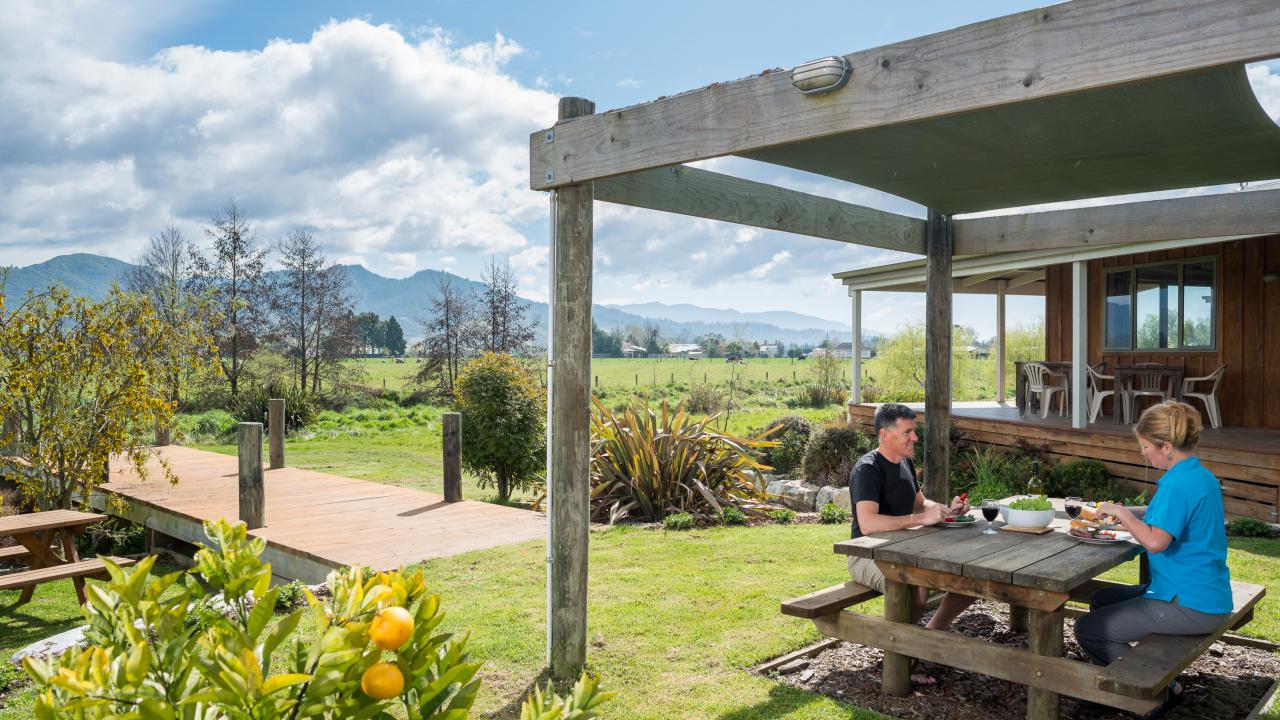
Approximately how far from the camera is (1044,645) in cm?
331

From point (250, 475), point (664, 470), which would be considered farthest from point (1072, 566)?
point (250, 475)

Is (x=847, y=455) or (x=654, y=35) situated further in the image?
(x=847, y=455)

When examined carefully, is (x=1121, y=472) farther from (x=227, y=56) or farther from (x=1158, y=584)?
(x=227, y=56)

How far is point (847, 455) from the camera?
10898mm

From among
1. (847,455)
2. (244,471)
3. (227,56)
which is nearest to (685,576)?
(244,471)

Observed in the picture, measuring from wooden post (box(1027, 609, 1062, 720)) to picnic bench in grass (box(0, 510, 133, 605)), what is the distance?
570 centimetres

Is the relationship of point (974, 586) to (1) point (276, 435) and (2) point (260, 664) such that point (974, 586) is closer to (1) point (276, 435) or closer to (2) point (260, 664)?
(2) point (260, 664)

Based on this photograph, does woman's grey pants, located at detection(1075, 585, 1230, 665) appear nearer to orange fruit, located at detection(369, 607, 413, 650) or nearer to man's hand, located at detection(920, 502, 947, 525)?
man's hand, located at detection(920, 502, 947, 525)

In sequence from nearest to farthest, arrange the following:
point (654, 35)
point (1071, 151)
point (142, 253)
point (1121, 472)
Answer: point (1071, 151) → point (654, 35) → point (1121, 472) → point (142, 253)

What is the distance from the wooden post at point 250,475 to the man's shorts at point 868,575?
5.44 metres

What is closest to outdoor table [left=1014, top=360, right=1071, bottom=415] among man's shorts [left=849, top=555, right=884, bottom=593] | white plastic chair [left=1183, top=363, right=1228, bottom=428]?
white plastic chair [left=1183, top=363, right=1228, bottom=428]

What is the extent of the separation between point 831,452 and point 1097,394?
3.63 metres

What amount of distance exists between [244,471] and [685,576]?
4134mm

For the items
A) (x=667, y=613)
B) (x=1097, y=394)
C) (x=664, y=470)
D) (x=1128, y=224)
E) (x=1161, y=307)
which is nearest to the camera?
(x=667, y=613)
